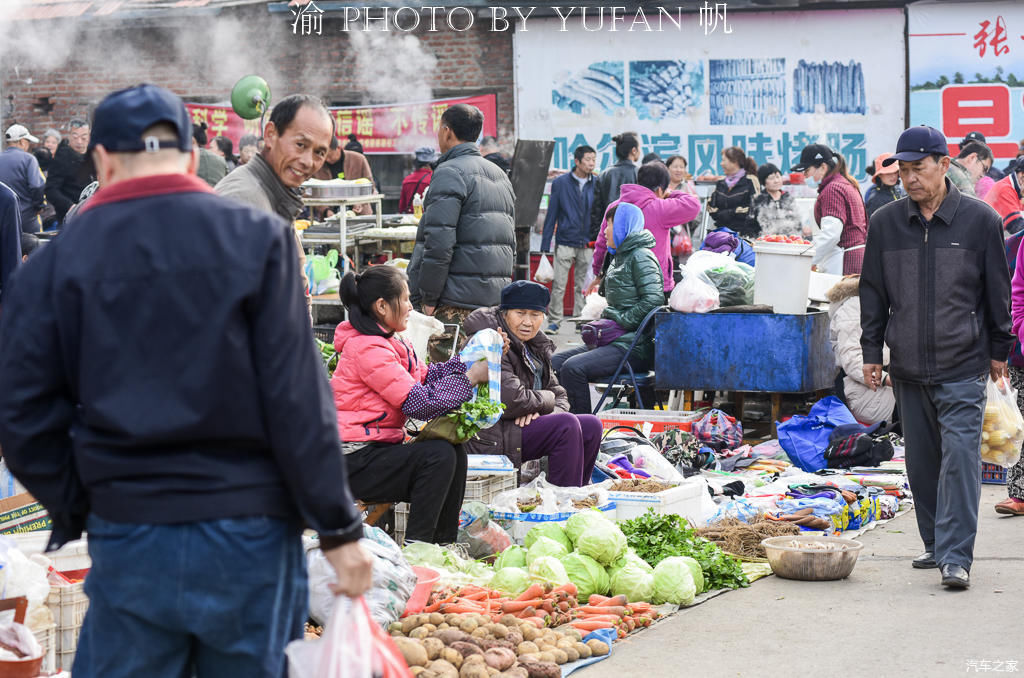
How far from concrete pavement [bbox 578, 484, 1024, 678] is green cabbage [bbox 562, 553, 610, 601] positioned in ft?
1.40

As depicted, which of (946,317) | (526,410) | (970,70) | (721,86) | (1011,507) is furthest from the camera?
(721,86)

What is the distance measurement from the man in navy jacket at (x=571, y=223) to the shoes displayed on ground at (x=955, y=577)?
9873 mm

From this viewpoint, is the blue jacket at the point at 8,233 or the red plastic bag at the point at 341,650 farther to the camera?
A: the blue jacket at the point at 8,233

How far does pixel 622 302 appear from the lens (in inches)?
406

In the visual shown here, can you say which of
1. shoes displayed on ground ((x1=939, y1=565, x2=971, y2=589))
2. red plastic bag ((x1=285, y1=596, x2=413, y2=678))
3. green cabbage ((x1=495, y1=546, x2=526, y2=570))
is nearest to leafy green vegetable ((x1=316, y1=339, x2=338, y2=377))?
green cabbage ((x1=495, y1=546, x2=526, y2=570))

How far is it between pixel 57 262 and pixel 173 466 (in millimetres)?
483

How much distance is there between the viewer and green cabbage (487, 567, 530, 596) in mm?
6000

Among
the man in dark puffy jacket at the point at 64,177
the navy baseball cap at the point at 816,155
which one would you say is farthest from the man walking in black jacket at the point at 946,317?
the man in dark puffy jacket at the point at 64,177

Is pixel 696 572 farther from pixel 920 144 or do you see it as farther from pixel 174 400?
pixel 174 400

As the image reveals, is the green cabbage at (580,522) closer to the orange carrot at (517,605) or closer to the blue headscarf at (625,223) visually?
the orange carrot at (517,605)

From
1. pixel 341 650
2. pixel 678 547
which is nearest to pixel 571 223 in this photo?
pixel 678 547

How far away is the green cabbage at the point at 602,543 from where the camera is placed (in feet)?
20.6

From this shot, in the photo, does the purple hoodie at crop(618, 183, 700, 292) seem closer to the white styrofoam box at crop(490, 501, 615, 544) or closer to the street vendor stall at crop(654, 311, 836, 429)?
the street vendor stall at crop(654, 311, 836, 429)

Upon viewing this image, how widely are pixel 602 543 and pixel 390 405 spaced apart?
47.0 inches
